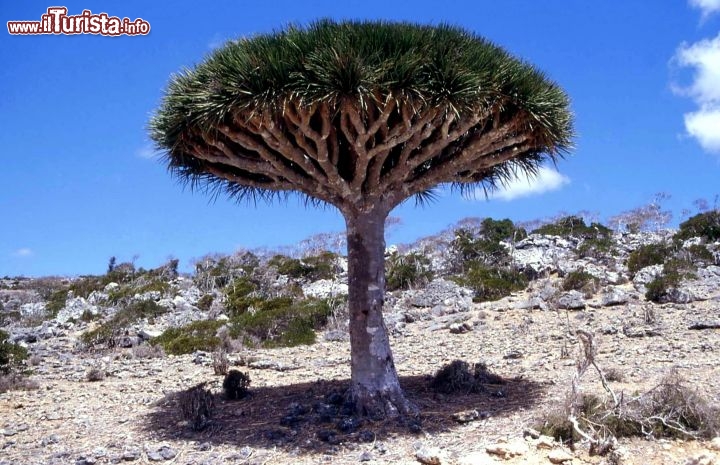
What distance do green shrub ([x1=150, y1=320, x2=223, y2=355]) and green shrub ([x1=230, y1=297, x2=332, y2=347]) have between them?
534mm

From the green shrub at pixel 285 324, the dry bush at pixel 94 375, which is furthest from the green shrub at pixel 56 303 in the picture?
the dry bush at pixel 94 375

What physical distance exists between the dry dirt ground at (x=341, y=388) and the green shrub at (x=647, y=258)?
16.0 ft

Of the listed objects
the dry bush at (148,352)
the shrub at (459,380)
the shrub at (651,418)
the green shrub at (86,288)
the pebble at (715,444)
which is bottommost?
the pebble at (715,444)

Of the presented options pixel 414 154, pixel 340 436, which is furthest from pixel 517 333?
pixel 340 436

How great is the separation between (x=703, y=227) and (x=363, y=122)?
20.2 meters

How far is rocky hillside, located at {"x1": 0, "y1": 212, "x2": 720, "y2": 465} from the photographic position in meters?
6.52

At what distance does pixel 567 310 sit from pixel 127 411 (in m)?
9.64

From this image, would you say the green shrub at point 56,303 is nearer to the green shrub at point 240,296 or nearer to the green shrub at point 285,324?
the green shrub at point 240,296

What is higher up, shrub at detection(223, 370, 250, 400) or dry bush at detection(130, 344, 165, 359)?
dry bush at detection(130, 344, 165, 359)

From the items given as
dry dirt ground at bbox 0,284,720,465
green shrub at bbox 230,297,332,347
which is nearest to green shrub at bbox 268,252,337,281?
green shrub at bbox 230,297,332,347

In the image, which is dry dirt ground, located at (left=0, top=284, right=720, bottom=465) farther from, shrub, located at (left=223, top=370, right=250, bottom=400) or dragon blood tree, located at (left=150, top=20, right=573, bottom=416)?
dragon blood tree, located at (left=150, top=20, right=573, bottom=416)

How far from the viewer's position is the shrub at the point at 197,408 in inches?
287

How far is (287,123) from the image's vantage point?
6.90 metres

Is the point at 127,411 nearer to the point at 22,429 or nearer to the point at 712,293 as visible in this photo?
the point at 22,429
